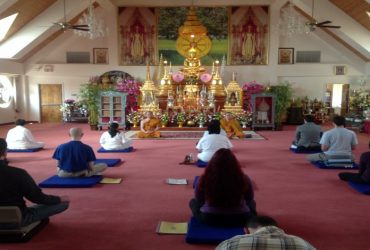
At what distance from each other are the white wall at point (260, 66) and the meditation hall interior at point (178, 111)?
6 cm

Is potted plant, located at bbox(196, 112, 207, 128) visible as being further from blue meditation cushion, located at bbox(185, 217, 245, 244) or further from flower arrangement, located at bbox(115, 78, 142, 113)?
blue meditation cushion, located at bbox(185, 217, 245, 244)

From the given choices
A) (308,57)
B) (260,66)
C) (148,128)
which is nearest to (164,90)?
(148,128)

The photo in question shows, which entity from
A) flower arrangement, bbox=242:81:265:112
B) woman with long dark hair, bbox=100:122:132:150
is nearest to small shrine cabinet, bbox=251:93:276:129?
flower arrangement, bbox=242:81:265:112

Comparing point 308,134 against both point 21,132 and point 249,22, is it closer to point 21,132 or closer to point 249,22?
point 21,132

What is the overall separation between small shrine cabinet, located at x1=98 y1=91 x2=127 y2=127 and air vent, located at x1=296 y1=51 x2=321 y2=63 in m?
7.89

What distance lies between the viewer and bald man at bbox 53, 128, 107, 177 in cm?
539

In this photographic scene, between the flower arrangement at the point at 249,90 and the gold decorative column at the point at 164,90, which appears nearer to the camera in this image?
the flower arrangement at the point at 249,90

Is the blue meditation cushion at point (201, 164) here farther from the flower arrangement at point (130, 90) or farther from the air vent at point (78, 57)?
the air vent at point (78, 57)

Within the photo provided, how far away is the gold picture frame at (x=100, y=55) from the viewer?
15977 mm

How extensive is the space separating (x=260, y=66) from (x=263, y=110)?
297cm

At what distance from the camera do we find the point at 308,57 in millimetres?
15867

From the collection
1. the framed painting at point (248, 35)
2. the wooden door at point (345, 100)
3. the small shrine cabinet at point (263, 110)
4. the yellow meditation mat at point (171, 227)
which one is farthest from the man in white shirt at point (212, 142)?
the wooden door at point (345, 100)

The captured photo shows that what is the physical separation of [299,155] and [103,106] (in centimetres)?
791

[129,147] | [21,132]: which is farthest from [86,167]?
[21,132]
